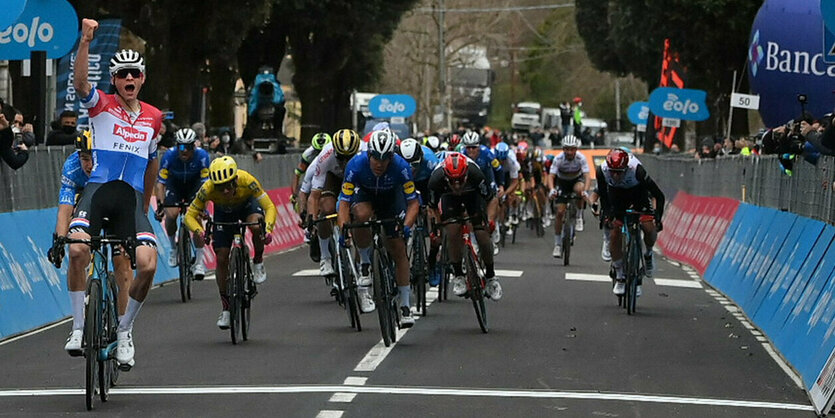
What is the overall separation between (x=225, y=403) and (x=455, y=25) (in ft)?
252

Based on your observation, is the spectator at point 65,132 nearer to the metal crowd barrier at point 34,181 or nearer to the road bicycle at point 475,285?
the metal crowd barrier at point 34,181

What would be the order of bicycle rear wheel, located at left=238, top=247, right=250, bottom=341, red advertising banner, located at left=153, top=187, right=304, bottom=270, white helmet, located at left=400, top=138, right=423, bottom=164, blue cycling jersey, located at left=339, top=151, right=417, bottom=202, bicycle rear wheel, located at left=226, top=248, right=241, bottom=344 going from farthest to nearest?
red advertising banner, located at left=153, top=187, right=304, bottom=270 → white helmet, located at left=400, top=138, right=423, bottom=164 → blue cycling jersey, located at left=339, top=151, right=417, bottom=202 → bicycle rear wheel, located at left=238, top=247, right=250, bottom=341 → bicycle rear wheel, located at left=226, top=248, right=241, bottom=344

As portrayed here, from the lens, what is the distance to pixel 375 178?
49.0 ft

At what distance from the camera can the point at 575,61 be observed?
10912 centimetres

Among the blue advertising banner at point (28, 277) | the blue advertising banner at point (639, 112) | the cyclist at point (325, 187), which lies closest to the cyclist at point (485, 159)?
the cyclist at point (325, 187)

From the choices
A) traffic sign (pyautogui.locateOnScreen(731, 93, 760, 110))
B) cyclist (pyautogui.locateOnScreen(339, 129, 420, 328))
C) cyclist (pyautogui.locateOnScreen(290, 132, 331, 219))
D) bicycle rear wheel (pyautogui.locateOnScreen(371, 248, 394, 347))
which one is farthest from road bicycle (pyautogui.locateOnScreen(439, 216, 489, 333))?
traffic sign (pyautogui.locateOnScreen(731, 93, 760, 110))

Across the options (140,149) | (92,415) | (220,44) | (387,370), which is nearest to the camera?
(92,415)

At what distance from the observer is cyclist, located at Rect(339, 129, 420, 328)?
48.5ft

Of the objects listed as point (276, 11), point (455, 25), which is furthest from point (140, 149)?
point (455, 25)

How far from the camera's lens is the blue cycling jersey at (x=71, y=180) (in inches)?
459

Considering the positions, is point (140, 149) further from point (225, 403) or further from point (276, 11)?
point (276, 11)

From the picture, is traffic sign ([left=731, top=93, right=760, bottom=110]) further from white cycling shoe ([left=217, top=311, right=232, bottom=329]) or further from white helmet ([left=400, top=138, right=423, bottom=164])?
white cycling shoe ([left=217, top=311, right=232, bottom=329])

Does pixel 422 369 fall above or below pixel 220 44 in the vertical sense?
below

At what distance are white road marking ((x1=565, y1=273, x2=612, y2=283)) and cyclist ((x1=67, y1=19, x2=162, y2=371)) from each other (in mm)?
12285
